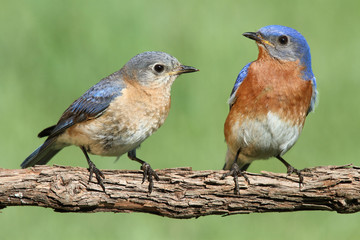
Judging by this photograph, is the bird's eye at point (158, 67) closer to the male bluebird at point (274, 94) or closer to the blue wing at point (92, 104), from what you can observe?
the blue wing at point (92, 104)

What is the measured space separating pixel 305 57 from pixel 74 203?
272 centimetres

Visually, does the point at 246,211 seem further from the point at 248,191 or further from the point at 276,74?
the point at 276,74

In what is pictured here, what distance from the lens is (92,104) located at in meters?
5.37

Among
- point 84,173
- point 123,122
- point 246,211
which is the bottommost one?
point 246,211

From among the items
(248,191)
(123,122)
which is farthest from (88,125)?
(248,191)

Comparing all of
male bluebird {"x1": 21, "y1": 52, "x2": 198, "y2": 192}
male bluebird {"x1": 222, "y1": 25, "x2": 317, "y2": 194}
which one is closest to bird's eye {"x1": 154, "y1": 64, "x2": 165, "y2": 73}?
male bluebird {"x1": 21, "y1": 52, "x2": 198, "y2": 192}

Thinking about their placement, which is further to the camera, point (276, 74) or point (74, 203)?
point (276, 74)

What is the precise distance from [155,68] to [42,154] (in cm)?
159

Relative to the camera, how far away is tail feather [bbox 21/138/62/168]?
225 inches

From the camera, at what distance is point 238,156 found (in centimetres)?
612

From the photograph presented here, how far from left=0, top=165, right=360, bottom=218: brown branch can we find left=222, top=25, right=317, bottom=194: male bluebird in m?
0.43

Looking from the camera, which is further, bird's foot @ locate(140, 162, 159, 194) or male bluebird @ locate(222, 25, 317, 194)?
male bluebird @ locate(222, 25, 317, 194)

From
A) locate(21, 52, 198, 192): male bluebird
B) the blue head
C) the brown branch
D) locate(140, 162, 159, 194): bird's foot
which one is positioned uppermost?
the blue head

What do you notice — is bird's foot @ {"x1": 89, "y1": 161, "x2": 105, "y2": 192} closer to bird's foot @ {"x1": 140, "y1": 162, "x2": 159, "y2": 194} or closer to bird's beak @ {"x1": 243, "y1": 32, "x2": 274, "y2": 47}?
bird's foot @ {"x1": 140, "y1": 162, "x2": 159, "y2": 194}
